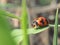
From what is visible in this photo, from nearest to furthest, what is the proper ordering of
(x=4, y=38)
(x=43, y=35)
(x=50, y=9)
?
(x=4, y=38)
(x=50, y=9)
(x=43, y=35)

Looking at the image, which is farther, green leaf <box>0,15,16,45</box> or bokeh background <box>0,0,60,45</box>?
bokeh background <box>0,0,60,45</box>

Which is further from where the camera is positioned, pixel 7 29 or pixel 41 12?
pixel 41 12

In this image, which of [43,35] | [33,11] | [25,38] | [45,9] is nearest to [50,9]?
[45,9]

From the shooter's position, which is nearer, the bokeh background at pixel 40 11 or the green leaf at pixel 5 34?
the green leaf at pixel 5 34

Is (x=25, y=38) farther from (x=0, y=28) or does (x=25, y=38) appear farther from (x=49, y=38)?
(x=49, y=38)

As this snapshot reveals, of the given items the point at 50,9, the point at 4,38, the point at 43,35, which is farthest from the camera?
the point at 43,35

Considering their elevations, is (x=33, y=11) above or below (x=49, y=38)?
above

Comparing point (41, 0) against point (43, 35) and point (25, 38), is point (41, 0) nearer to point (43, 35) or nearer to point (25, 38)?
point (43, 35)

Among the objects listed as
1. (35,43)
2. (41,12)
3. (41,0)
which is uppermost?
(41,0)

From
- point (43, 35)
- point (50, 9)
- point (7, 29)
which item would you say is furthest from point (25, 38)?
point (43, 35)

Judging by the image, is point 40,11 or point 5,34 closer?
point 5,34
